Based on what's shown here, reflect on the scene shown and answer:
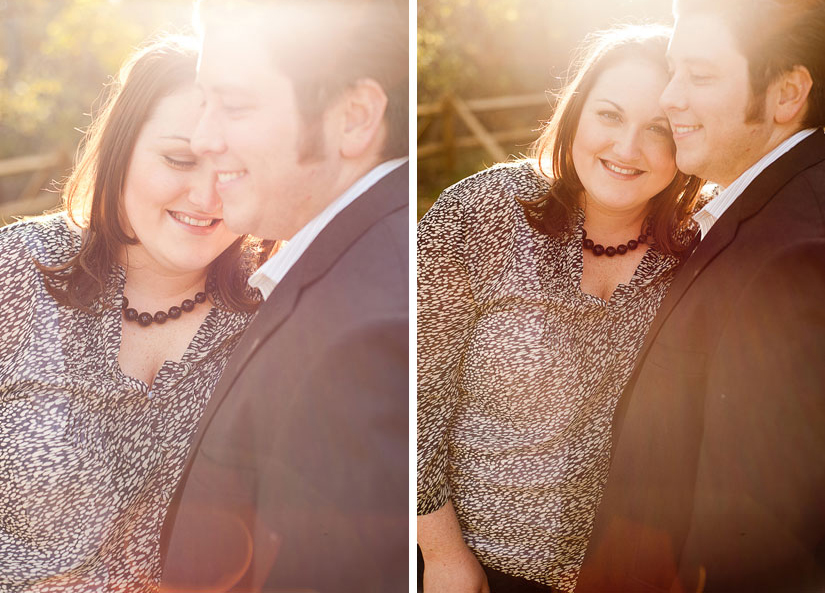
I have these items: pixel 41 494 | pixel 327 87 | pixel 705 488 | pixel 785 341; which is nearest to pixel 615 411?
pixel 705 488

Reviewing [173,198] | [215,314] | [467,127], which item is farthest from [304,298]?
[467,127]

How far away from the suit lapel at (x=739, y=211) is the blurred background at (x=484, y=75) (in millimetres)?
403

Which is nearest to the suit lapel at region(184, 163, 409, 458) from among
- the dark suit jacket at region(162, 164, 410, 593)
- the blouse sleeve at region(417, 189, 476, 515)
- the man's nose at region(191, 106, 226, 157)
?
the dark suit jacket at region(162, 164, 410, 593)

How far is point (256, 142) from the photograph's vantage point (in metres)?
1.32

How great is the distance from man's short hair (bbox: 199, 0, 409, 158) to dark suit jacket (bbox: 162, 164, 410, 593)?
189 mm

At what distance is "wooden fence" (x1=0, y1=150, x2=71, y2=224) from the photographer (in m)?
1.36

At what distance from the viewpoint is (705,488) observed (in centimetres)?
140

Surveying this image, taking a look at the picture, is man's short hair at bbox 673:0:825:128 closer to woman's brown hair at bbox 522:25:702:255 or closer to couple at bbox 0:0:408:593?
woman's brown hair at bbox 522:25:702:255

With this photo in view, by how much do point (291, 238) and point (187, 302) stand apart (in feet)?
0.77

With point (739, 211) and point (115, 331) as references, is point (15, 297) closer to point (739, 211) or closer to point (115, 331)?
point (115, 331)

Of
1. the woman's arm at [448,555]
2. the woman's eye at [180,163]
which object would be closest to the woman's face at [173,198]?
the woman's eye at [180,163]

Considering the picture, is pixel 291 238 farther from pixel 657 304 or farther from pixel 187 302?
pixel 657 304

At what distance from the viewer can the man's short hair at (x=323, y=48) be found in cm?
131

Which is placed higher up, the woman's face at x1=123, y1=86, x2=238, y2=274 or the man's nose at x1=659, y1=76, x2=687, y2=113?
the man's nose at x1=659, y1=76, x2=687, y2=113
